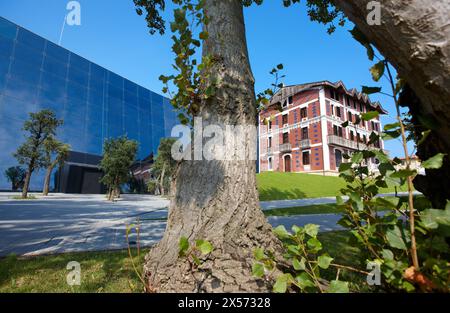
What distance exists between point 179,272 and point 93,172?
37513mm

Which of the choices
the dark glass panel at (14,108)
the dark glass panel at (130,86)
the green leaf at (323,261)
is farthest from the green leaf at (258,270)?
the dark glass panel at (130,86)

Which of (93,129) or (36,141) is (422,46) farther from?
(93,129)

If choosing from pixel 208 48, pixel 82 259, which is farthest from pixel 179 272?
pixel 82 259

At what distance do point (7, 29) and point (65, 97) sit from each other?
1015cm

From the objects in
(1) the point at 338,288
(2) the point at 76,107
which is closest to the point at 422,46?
(1) the point at 338,288

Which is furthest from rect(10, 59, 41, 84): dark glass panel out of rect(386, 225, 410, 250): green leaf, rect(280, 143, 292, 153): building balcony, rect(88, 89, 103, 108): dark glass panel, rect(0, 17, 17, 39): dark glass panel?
rect(386, 225, 410, 250): green leaf

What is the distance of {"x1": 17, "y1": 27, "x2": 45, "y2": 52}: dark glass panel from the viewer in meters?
28.4

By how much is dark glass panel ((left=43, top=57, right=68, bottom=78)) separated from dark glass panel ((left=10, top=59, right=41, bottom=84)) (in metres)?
1.21

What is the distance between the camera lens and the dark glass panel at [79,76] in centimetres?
3203

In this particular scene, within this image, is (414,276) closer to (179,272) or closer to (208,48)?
(179,272)

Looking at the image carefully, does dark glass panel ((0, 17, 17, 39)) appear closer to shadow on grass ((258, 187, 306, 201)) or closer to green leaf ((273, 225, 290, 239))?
shadow on grass ((258, 187, 306, 201))

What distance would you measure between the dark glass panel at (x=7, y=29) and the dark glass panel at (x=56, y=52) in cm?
350

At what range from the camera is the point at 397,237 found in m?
0.90
